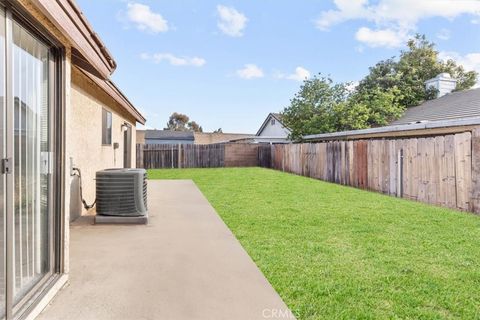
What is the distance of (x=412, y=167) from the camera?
978 cm

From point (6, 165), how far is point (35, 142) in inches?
24.2

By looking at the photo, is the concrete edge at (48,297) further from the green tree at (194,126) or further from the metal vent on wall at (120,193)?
the green tree at (194,126)

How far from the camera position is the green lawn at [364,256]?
10.2ft

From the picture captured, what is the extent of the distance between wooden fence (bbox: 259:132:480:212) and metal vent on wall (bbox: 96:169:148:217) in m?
6.68

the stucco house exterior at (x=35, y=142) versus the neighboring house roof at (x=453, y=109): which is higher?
the neighboring house roof at (x=453, y=109)

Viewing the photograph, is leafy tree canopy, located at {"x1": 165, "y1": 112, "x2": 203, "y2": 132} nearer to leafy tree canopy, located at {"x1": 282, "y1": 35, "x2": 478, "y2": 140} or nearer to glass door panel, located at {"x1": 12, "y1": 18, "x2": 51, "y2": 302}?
leafy tree canopy, located at {"x1": 282, "y1": 35, "x2": 478, "y2": 140}

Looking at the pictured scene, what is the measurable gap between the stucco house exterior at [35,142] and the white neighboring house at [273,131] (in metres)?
26.0

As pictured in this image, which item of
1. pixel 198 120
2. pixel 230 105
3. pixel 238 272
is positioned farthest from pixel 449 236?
pixel 198 120

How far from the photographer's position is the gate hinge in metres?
2.18

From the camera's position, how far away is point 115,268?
372 cm

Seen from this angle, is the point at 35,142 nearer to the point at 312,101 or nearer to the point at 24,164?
the point at 24,164

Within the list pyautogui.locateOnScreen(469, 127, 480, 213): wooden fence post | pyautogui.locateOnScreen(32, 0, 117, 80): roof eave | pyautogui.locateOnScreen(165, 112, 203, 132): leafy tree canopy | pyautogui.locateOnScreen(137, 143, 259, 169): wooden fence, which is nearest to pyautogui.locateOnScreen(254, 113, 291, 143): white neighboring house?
pyautogui.locateOnScreen(137, 143, 259, 169): wooden fence

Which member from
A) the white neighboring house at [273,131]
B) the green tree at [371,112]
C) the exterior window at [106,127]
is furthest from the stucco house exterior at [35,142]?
the white neighboring house at [273,131]

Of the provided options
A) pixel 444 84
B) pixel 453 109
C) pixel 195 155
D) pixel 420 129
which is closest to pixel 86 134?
pixel 420 129
